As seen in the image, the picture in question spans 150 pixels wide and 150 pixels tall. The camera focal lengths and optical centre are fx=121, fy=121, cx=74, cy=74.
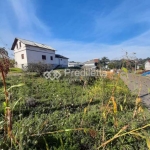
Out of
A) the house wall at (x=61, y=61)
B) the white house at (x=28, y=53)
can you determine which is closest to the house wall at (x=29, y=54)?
the white house at (x=28, y=53)

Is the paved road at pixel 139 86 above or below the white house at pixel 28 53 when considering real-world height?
below

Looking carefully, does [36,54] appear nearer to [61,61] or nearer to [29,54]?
[29,54]

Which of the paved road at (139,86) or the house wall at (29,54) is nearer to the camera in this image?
the paved road at (139,86)

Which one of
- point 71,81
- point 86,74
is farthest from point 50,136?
point 86,74

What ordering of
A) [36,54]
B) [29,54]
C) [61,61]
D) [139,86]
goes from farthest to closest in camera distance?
[61,61]
[36,54]
[29,54]
[139,86]

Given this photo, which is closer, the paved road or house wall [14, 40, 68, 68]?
the paved road

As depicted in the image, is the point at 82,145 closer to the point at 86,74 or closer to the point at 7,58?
the point at 7,58

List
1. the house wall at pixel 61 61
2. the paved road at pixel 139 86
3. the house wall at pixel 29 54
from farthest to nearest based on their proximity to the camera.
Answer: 1. the house wall at pixel 61 61
2. the house wall at pixel 29 54
3. the paved road at pixel 139 86

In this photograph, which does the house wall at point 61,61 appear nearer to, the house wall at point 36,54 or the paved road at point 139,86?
the house wall at point 36,54

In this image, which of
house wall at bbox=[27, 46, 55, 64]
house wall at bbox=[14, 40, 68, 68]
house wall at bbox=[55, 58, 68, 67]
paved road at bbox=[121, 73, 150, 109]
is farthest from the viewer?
house wall at bbox=[55, 58, 68, 67]

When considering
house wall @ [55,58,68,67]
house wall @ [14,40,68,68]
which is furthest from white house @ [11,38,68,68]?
house wall @ [55,58,68,67]

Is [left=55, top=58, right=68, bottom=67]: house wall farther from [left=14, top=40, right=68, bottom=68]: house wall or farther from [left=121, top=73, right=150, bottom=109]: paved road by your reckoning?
[left=121, top=73, right=150, bottom=109]: paved road

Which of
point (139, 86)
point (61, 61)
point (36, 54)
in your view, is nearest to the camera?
point (139, 86)

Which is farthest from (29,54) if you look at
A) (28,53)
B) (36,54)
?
(36,54)
